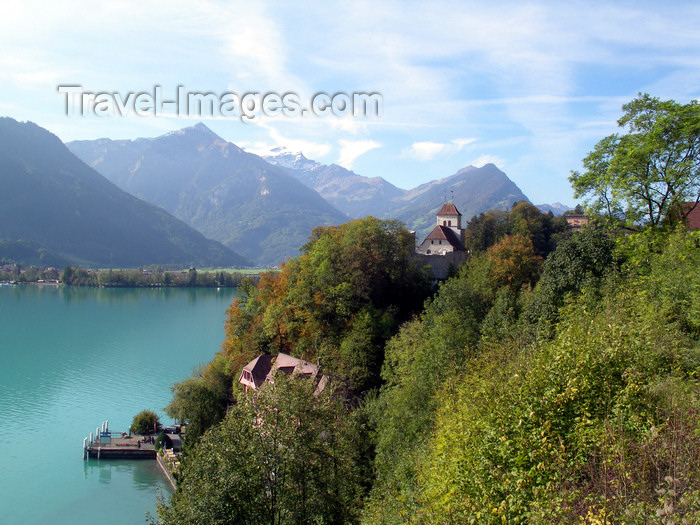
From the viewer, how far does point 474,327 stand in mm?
23297

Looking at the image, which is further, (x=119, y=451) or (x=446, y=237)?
(x=446, y=237)

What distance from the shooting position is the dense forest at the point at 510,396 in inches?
→ 307

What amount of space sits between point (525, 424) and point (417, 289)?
23.8 metres

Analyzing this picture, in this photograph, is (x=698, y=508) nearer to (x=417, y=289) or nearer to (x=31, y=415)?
(x=417, y=289)

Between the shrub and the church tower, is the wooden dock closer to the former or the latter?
the shrub

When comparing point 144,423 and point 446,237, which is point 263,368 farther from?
point 446,237

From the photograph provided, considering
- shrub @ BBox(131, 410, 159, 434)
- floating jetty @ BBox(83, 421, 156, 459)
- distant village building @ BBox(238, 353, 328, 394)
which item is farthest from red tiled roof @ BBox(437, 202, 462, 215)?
floating jetty @ BBox(83, 421, 156, 459)

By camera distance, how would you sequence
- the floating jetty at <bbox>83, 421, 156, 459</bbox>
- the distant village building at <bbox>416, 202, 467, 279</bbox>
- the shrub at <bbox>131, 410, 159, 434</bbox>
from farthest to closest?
the distant village building at <bbox>416, 202, 467, 279</bbox> < the shrub at <bbox>131, 410, 159, 434</bbox> < the floating jetty at <bbox>83, 421, 156, 459</bbox>

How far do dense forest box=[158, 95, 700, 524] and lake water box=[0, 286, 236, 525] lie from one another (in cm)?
544

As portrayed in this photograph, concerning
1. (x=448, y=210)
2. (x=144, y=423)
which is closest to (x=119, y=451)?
(x=144, y=423)

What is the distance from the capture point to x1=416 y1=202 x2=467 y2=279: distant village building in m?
38.8

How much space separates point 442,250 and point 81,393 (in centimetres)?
2996

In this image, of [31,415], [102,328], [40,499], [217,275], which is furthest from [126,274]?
[40,499]

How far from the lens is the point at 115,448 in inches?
1249
